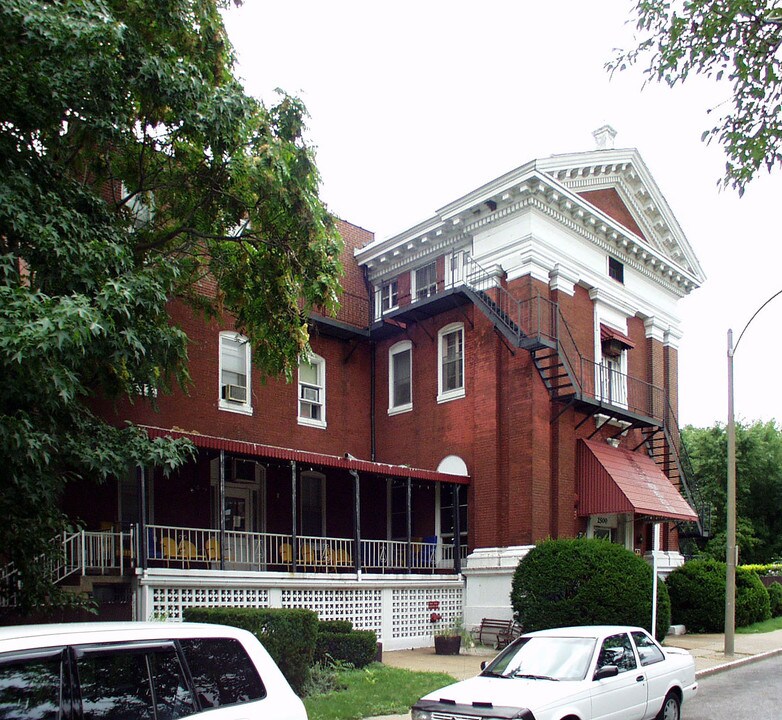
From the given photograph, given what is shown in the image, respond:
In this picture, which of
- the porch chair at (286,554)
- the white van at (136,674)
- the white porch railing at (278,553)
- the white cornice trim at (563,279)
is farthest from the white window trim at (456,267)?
the white van at (136,674)

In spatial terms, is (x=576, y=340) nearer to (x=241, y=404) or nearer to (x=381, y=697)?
(x=241, y=404)

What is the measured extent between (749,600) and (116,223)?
2209 centimetres

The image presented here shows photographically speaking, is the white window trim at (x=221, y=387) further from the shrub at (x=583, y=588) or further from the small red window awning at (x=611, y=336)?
the small red window awning at (x=611, y=336)

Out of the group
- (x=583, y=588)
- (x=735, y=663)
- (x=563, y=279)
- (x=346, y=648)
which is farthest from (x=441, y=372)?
(x=735, y=663)

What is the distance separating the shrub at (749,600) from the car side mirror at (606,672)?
18.1 meters

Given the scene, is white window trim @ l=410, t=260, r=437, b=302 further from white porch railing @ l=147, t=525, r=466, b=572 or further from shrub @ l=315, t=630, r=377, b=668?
shrub @ l=315, t=630, r=377, b=668

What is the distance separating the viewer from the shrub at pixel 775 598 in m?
30.8

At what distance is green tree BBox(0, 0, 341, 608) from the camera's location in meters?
10.8

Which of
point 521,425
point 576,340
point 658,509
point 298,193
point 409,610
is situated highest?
point 298,193

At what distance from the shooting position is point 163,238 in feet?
51.0

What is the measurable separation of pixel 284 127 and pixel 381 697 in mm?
9313

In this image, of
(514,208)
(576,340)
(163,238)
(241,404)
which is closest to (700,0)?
(163,238)

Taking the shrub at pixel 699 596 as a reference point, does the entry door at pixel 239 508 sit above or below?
above

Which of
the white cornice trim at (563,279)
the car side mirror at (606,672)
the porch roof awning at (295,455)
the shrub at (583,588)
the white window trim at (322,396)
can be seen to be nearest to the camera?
the car side mirror at (606,672)
